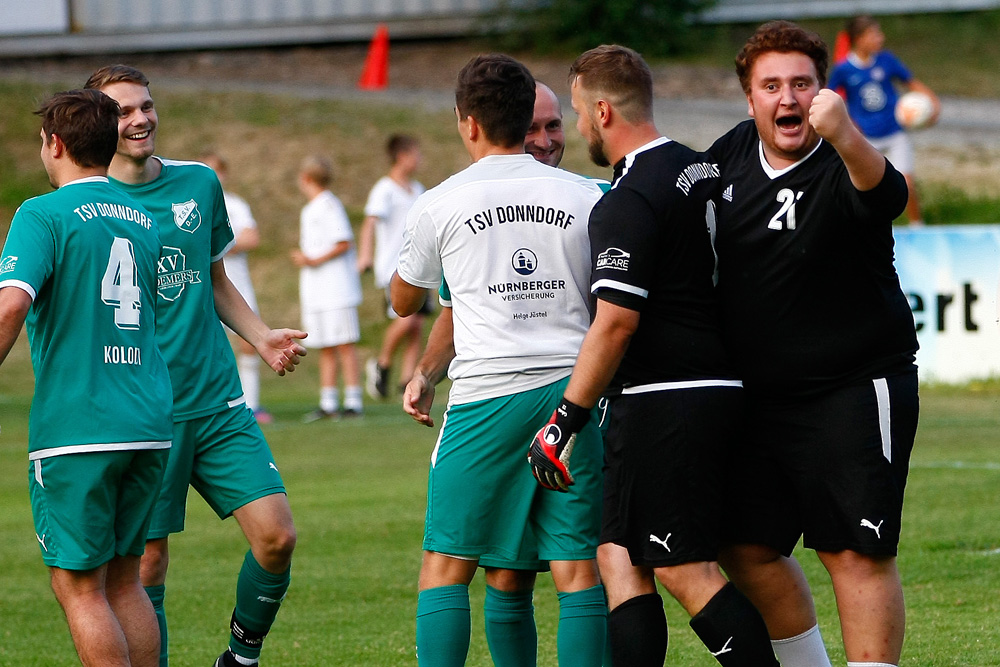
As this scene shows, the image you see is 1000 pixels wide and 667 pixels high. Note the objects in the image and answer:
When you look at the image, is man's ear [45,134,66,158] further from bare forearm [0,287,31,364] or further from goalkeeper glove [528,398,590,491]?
goalkeeper glove [528,398,590,491]

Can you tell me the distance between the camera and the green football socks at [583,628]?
4922 millimetres

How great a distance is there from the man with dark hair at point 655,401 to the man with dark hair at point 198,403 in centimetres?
156

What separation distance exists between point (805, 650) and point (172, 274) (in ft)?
9.15

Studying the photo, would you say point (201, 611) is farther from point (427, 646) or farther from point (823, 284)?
point (823, 284)

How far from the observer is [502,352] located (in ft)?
16.0

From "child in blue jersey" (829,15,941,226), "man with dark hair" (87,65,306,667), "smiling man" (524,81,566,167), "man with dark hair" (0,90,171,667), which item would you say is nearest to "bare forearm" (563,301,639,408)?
"smiling man" (524,81,566,167)

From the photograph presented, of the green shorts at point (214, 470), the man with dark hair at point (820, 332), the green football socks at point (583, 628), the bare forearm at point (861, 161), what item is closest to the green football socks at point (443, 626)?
the green football socks at point (583, 628)

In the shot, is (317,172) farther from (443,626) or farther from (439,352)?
(443,626)

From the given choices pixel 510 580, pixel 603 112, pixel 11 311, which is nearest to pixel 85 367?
pixel 11 311

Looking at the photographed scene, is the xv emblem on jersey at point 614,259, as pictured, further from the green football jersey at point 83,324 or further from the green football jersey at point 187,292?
the green football jersey at point 187,292

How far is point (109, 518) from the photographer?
16.1 ft

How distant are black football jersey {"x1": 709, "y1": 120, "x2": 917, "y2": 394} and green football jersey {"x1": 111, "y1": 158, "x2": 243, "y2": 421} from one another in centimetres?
217

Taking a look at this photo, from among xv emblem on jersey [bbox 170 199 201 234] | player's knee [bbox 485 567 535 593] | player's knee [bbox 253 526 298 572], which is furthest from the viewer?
xv emblem on jersey [bbox 170 199 201 234]

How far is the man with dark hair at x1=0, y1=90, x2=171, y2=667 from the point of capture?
15.8ft
